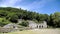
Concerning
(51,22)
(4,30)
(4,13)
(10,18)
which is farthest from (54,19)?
(4,30)

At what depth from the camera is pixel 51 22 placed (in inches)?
2876

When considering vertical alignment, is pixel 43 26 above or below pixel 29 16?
below

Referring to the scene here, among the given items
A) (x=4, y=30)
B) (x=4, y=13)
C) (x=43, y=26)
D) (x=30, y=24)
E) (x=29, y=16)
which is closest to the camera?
(x=4, y=30)

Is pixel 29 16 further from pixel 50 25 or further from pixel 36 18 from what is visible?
pixel 50 25

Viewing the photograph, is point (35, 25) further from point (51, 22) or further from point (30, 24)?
point (51, 22)

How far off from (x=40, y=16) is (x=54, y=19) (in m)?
8.04

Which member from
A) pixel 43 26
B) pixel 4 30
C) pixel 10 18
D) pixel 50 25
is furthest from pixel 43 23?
pixel 4 30

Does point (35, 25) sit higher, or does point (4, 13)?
point (4, 13)

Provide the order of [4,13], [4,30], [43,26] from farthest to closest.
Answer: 1. [4,13]
2. [43,26]
3. [4,30]

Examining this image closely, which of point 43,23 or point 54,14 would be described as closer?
point 43,23

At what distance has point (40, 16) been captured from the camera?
247 feet

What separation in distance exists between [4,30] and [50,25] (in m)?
42.1

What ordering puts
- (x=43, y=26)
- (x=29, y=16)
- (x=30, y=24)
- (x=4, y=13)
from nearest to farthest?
1. (x=30, y=24)
2. (x=43, y=26)
3. (x=29, y=16)
4. (x=4, y=13)

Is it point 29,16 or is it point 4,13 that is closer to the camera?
point 29,16
